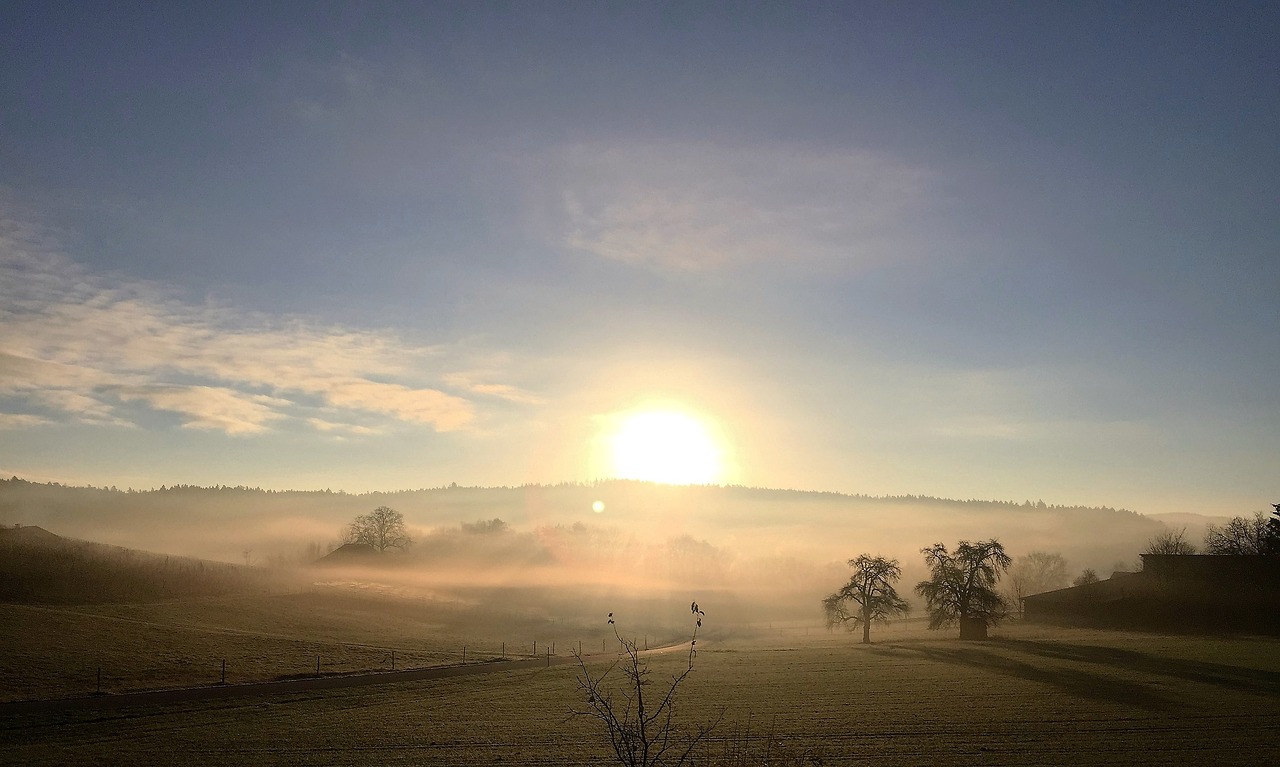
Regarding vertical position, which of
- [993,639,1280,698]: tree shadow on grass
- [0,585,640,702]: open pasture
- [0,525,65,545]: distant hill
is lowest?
[0,585,640,702]: open pasture

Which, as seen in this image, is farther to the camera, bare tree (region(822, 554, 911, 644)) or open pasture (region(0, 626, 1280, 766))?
bare tree (region(822, 554, 911, 644))

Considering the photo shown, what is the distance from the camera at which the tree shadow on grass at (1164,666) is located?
52.2 metres

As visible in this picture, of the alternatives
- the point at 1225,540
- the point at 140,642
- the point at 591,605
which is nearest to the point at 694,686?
the point at 140,642

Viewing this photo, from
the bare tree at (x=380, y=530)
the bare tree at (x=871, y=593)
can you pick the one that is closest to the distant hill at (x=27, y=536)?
the bare tree at (x=380, y=530)

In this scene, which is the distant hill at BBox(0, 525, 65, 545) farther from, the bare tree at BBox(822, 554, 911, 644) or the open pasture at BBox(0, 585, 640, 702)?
the bare tree at BBox(822, 554, 911, 644)

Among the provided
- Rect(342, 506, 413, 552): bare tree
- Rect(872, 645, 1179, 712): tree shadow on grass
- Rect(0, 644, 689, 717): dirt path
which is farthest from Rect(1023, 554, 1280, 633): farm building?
Rect(342, 506, 413, 552): bare tree

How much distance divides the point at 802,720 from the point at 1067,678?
1095 inches

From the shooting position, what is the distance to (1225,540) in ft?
466

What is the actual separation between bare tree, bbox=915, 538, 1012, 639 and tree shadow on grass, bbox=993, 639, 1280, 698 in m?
8.84

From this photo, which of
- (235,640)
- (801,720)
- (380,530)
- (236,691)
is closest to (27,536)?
(380,530)

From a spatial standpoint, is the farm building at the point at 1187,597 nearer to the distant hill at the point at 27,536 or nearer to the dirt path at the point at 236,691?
the dirt path at the point at 236,691

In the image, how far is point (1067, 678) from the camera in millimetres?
56750

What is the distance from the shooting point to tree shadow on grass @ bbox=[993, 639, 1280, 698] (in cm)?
5219

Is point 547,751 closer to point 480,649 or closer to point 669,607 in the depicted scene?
point 480,649
